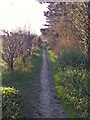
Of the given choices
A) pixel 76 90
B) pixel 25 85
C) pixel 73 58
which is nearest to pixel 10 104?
pixel 76 90

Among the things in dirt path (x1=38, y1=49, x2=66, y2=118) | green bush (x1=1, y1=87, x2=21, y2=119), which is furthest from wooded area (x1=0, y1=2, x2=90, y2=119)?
dirt path (x1=38, y1=49, x2=66, y2=118)

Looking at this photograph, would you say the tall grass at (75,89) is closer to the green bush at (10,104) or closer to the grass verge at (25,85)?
the grass verge at (25,85)

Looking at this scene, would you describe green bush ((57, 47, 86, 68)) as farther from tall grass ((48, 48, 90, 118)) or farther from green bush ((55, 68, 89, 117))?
green bush ((55, 68, 89, 117))

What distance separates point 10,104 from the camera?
984cm

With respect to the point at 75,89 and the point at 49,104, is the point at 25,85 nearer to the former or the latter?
the point at 75,89

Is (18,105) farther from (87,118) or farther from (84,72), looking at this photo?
(84,72)

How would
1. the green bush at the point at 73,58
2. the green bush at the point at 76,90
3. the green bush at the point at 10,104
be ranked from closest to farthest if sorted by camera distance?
1. the green bush at the point at 10,104
2. the green bush at the point at 76,90
3. the green bush at the point at 73,58

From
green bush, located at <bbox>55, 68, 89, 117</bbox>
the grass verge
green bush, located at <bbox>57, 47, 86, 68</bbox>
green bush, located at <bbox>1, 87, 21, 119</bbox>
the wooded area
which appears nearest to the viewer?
green bush, located at <bbox>1, 87, 21, 119</bbox>

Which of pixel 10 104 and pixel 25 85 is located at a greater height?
pixel 25 85

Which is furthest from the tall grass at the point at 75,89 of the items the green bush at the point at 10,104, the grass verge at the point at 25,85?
the green bush at the point at 10,104

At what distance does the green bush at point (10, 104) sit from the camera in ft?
29.4

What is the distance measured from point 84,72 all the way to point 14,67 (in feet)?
20.4

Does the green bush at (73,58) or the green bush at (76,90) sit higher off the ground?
the green bush at (73,58)

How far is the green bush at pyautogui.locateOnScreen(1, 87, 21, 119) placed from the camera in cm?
897
